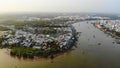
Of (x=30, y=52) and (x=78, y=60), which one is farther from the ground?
(x=30, y=52)

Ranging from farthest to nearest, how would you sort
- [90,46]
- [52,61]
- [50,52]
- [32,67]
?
[90,46], [50,52], [52,61], [32,67]

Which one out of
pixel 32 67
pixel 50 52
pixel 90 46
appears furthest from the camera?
pixel 90 46

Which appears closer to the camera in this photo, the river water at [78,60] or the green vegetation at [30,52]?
the river water at [78,60]

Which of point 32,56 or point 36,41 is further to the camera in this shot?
point 36,41

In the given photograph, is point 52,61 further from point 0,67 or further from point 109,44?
point 109,44

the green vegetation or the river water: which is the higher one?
the green vegetation

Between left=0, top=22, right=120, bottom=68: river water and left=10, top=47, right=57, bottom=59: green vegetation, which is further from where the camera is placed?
left=10, top=47, right=57, bottom=59: green vegetation

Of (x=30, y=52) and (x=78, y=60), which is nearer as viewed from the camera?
(x=78, y=60)

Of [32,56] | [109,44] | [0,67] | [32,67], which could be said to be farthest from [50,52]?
[109,44]

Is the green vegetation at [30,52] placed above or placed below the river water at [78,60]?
above

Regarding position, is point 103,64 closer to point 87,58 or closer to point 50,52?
point 87,58
